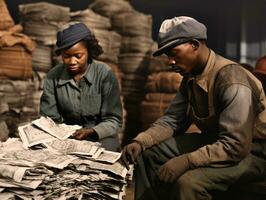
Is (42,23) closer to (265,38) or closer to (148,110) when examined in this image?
(148,110)

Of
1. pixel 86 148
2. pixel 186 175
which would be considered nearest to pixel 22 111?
pixel 86 148

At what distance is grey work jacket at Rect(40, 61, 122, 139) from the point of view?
2.81 metres

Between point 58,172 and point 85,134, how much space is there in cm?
56

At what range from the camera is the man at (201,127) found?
1978 mm

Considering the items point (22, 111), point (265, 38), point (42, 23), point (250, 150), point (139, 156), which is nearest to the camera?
point (250, 150)

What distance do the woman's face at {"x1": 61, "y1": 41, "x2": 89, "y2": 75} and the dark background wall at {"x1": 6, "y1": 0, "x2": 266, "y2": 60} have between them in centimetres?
242

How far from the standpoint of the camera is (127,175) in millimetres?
2188

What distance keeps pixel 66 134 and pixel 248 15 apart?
3375mm

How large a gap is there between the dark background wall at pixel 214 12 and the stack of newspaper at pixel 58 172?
2982 mm

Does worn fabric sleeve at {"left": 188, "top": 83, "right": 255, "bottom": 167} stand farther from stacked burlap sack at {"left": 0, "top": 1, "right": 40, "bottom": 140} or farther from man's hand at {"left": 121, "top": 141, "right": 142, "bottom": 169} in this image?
stacked burlap sack at {"left": 0, "top": 1, "right": 40, "bottom": 140}

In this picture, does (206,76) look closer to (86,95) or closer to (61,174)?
(61,174)

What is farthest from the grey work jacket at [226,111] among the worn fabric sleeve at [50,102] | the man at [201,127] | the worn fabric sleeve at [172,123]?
the worn fabric sleeve at [50,102]

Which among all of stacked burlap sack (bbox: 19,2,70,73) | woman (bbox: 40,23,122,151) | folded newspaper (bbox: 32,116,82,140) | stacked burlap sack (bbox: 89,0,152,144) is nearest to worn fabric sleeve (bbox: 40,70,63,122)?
woman (bbox: 40,23,122,151)

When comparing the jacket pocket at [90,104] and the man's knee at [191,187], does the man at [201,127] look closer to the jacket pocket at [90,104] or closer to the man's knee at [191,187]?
the man's knee at [191,187]
